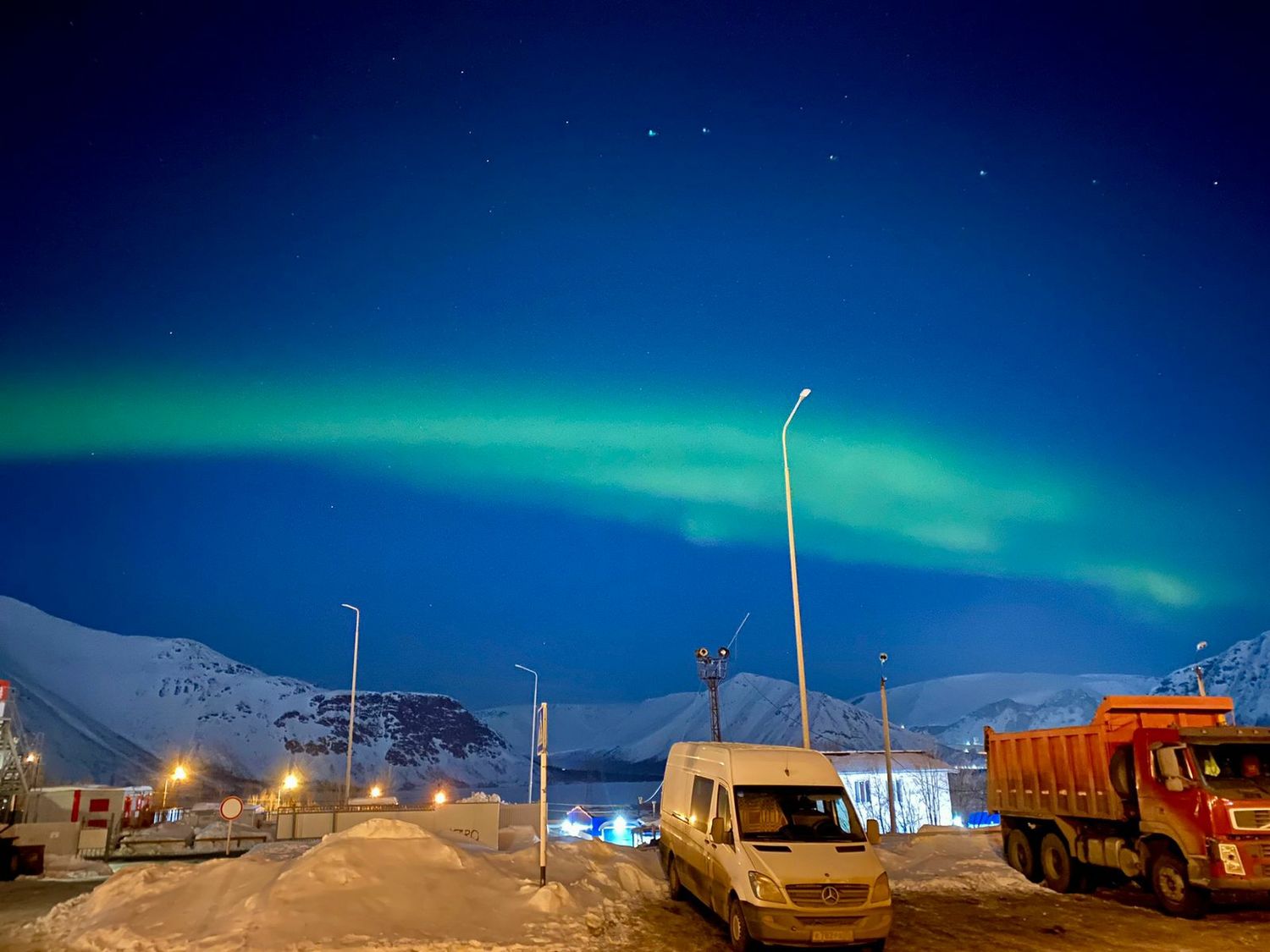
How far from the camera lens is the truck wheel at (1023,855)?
17.9 meters

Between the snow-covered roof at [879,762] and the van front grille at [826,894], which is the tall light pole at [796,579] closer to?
the van front grille at [826,894]

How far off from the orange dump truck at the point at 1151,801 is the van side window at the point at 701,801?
7589 millimetres

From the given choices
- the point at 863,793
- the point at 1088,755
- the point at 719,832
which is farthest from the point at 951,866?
the point at 863,793

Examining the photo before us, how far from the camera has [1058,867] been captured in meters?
16.9

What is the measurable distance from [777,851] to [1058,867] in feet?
29.2

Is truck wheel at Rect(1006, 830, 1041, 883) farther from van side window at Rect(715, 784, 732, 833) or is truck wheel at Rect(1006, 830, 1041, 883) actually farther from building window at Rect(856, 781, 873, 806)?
building window at Rect(856, 781, 873, 806)

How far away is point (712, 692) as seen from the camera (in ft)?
167

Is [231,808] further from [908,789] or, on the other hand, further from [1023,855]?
[908,789]

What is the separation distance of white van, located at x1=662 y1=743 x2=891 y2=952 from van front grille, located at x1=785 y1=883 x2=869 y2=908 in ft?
0.03

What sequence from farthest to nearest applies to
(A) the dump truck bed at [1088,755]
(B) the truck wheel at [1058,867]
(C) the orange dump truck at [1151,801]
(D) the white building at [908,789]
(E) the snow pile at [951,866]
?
(D) the white building at [908,789]
(E) the snow pile at [951,866]
(B) the truck wheel at [1058,867]
(A) the dump truck bed at [1088,755]
(C) the orange dump truck at [1151,801]

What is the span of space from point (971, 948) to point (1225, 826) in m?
4.86

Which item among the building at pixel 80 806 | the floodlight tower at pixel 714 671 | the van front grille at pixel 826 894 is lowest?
the van front grille at pixel 826 894

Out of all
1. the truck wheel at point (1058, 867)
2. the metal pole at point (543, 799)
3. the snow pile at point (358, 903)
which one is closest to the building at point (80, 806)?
the snow pile at point (358, 903)

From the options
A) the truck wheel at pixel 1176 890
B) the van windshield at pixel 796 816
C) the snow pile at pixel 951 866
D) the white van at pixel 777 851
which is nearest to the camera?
the white van at pixel 777 851
